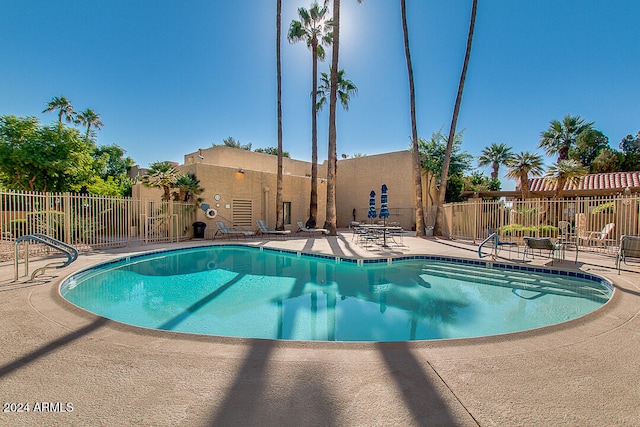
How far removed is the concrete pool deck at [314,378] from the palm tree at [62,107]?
3373 centimetres

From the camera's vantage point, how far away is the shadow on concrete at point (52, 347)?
2.47 m

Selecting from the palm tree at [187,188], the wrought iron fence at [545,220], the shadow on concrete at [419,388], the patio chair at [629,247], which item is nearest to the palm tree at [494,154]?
the wrought iron fence at [545,220]

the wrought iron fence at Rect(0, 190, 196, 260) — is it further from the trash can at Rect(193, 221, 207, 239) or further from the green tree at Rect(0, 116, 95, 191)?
the green tree at Rect(0, 116, 95, 191)

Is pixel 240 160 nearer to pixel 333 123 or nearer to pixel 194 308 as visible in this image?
pixel 333 123

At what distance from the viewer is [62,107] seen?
1086 inches

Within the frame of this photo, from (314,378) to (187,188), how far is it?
1384cm

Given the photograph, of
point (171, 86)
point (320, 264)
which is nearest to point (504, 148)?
point (320, 264)

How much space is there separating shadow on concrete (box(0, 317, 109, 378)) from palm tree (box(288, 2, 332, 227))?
1398 centimetres

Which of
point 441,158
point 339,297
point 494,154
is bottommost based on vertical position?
point 339,297

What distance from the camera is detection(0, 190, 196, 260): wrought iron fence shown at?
29.1 ft

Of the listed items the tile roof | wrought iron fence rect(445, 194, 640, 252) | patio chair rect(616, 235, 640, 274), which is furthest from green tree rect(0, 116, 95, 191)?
the tile roof

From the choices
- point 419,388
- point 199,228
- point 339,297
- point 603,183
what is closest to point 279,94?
point 199,228

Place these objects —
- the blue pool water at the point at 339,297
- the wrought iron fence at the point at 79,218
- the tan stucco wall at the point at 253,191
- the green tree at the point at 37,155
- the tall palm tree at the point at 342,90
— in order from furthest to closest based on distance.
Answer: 1. the tall palm tree at the point at 342,90
2. the tan stucco wall at the point at 253,191
3. the green tree at the point at 37,155
4. the wrought iron fence at the point at 79,218
5. the blue pool water at the point at 339,297

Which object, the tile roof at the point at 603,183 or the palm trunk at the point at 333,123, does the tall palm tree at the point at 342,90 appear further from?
the tile roof at the point at 603,183
